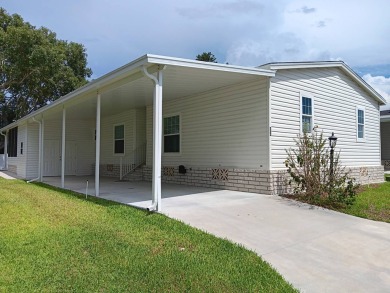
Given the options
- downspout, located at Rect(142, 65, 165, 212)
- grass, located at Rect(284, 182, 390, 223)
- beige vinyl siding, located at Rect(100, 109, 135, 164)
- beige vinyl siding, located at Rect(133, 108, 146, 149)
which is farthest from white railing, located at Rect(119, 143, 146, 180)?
downspout, located at Rect(142, 65, 165, 212)

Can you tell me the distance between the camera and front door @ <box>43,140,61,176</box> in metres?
18.7

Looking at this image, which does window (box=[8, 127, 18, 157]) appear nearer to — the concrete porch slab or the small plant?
the concrete porch slab

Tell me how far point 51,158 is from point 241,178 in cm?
1271

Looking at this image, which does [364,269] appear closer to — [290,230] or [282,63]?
[290,230]

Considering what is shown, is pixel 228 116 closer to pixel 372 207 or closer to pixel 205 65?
pixel 205 65

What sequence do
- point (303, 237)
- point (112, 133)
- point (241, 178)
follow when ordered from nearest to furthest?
point (303, 237)
point (241, 178)
point (112, 133)

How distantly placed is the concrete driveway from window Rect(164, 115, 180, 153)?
176 inches

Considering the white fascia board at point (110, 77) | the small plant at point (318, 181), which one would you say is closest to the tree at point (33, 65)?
the white fascia board at point (110, 77)

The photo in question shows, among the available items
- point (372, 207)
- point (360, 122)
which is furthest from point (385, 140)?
point (372, 207)

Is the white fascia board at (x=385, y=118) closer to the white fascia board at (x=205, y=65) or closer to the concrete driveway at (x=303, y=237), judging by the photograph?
the white fascia board at (x=205, y=65)

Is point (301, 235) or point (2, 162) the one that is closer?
point (301, 235)

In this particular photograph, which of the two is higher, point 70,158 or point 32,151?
point 32,151

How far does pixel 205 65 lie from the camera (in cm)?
789

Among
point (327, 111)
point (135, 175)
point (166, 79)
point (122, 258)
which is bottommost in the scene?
point (122, 258)
